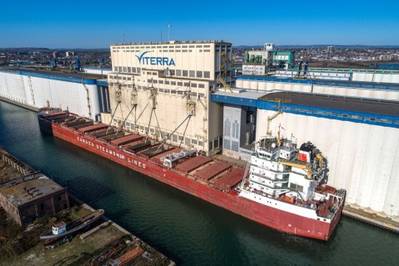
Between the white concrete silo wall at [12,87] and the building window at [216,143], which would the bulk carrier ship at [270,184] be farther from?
the white concrete silo wall at [12,87]

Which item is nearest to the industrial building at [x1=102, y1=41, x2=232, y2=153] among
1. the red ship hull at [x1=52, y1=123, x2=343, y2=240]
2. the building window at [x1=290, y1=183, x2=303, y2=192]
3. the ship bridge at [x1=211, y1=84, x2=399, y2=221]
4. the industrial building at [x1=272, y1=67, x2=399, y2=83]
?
the ship bridge at [x1=211, y1=84, x2=399, y2=221]

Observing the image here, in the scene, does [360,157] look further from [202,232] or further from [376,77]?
[376,77]

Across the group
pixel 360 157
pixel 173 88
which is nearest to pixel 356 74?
pixel 360 157

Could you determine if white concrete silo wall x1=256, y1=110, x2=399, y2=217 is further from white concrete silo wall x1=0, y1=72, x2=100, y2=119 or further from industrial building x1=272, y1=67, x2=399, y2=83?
white concrete silo wall x1=0, y1=72, x2=100, y2=119

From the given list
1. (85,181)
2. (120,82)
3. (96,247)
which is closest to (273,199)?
(96,247)

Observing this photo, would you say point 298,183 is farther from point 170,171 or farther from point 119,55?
point 119,55

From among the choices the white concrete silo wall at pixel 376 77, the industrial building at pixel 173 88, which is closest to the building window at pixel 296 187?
the industrial building at pixel 173 88
